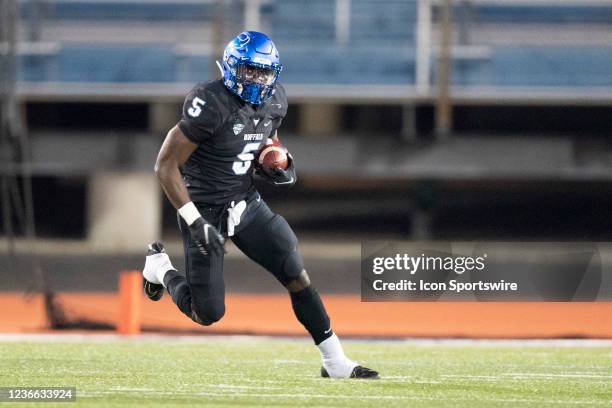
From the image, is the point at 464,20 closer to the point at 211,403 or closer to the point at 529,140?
the point at 529,140

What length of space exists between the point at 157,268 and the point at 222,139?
957 mm

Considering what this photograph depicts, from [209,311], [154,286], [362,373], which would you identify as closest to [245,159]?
[209,311]

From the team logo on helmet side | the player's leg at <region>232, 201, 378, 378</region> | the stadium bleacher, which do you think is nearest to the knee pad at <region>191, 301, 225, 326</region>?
the player's leg at <region>232, 201, 378, 378</region>

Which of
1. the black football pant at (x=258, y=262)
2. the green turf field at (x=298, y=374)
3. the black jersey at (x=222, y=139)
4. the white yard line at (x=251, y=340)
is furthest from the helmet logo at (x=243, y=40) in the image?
the white yard line at (x=251, y=340)

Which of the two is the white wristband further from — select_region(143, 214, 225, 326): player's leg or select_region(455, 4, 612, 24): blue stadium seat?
select_region(455, 4, 612, 24): blue stadium seat

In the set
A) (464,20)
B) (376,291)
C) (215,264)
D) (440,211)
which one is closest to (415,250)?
(376,291)

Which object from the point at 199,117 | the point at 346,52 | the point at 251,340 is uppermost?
the point at 199,117

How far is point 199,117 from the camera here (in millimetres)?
6004

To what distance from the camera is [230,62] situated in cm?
617

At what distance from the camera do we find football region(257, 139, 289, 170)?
632 cm

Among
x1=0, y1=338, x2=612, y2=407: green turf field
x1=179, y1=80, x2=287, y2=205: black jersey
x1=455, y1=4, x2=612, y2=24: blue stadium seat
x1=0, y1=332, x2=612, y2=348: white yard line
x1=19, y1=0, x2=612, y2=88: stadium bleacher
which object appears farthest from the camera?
x1=455, y1=4, x2=612, y2=24: blue stadium seat

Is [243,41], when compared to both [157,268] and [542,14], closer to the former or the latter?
[157,268]

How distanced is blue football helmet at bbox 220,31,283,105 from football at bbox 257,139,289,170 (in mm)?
256

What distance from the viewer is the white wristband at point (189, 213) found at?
19.5 ft
